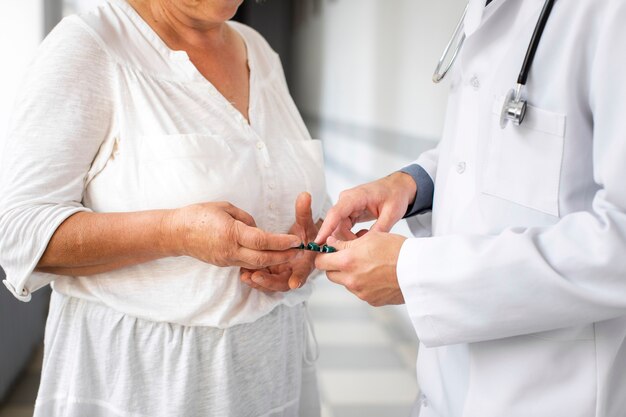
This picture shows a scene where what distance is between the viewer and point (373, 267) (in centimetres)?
98

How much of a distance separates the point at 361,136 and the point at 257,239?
11.5 ft

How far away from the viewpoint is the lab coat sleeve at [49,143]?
109 centimetres

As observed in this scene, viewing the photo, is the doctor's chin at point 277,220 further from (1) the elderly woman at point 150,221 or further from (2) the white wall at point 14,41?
(2) the white wall at point 14,41

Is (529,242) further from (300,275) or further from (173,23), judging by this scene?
(173,23)

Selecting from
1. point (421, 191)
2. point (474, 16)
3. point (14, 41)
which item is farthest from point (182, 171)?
point (14, 41)

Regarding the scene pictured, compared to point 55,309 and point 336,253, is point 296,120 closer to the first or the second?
point 336,253

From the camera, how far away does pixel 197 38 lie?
4.47ft

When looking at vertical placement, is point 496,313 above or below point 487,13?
below

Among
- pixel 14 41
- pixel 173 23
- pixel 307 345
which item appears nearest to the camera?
pixel 173 23

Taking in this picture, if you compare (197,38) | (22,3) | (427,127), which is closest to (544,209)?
(197,38)

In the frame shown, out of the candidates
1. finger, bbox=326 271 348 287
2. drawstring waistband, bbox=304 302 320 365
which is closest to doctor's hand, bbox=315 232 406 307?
finger, bbox=326 271 348 287

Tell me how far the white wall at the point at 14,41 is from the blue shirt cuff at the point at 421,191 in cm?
194

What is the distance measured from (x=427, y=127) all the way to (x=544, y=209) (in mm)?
2175

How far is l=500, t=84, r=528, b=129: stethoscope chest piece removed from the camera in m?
0.90
